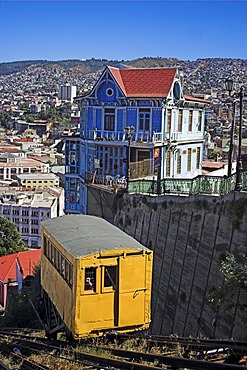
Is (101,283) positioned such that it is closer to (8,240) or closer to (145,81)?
(145,81)

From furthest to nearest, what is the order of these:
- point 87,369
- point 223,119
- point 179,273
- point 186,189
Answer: point 223,119
point 186,189
point 179,273
point 87,369

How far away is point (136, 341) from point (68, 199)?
52.7 feet

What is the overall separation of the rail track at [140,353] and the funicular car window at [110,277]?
120cm

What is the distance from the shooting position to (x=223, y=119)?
168 meters

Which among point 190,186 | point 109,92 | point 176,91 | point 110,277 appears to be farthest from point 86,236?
point 176,91

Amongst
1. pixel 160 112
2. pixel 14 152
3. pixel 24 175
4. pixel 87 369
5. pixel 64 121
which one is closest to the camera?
pixel 87 369

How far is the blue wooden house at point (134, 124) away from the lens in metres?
23.4

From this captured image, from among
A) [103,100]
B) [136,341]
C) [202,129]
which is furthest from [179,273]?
[202,129]

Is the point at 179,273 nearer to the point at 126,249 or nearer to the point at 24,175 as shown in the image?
the point at 126,249

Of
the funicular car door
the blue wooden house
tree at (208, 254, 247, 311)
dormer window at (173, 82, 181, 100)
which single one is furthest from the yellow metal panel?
dormer window at (173, 82, 181, 100)

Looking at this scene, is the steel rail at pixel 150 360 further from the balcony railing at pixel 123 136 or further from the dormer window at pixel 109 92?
the dormer window at pixel 109 92

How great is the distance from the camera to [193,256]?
53.0 ft

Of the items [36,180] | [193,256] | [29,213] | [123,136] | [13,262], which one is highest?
[123,136]

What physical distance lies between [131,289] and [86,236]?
1664 mm
